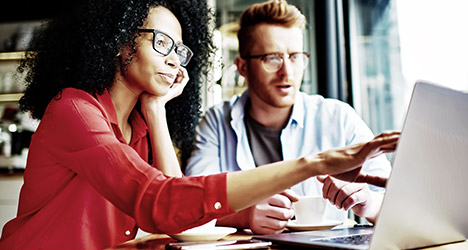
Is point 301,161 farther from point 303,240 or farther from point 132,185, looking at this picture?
point 132,185

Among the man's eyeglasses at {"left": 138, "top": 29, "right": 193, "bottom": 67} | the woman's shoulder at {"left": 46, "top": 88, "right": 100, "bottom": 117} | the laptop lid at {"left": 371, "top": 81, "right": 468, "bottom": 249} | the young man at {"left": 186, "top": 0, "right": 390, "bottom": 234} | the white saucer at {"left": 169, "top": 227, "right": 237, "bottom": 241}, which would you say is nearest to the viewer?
the laptop lid at {"left": 371, "top": 81, "right": 468, "bottom": 249}

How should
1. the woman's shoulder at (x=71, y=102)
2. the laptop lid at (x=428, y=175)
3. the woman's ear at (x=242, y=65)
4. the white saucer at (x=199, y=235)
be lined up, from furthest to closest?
the woman's ear at (x=242, y=65)
the woman's shoulder at (x=71, y=102)
the white saucer at (x=199, y=235)
the laptop lid at (x=428, y=175)

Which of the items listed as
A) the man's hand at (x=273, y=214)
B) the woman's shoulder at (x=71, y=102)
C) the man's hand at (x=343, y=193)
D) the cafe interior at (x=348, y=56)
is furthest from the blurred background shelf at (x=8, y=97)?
the man's hand at (x=343, y=193)

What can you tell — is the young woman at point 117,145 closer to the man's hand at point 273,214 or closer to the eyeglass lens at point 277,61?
the man's hand at point 273,214

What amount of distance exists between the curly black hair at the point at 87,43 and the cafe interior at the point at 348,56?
0.10 metres

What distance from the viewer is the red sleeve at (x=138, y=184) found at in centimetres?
77

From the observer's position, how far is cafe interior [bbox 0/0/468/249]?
1.74 metres

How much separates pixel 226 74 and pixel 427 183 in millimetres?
2274

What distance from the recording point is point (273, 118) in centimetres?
184

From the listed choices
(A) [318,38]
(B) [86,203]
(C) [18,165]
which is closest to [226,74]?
(A) [318,38]

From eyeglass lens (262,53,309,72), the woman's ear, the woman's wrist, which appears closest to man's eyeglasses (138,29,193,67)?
the woman's wrist

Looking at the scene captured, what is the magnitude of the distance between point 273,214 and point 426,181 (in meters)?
0.41

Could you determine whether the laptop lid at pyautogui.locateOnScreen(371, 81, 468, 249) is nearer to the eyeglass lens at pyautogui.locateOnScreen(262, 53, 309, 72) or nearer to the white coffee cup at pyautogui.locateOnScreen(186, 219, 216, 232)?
the white coffee cup at pyautogui.locateOnScreen(186, 219, 216, 232)

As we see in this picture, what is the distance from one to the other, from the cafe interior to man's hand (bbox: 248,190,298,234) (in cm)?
4
